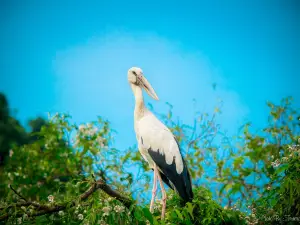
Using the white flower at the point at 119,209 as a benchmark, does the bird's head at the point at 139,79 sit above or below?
above

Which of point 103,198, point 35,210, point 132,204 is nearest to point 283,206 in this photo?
point 132,204

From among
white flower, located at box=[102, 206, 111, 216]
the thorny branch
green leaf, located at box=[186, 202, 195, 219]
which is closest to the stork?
green leaf, located at box=[186, 202, 195, 219]

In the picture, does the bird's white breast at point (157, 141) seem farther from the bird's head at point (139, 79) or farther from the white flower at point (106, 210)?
the white flower at point (106, 210)

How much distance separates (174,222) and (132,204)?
70 centimetres

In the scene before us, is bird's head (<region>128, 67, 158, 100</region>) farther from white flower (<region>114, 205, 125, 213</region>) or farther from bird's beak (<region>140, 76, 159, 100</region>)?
white flower (<region>114, 205, 125, 213</region>)

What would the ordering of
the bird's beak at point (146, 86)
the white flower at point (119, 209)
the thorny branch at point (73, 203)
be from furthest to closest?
the bird's beak at point (146, 86), the white flower at point (119, 209), the thorny branch at point (73, 203)

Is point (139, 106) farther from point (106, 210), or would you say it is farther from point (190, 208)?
point (106, 210)

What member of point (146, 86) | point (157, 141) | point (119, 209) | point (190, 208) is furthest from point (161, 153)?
point (119, 209)

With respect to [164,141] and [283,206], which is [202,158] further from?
[283,206]

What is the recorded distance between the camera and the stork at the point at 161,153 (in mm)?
3865

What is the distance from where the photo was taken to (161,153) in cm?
409

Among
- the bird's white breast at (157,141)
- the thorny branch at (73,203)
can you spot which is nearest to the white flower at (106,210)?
the thorny branch at (73,203)

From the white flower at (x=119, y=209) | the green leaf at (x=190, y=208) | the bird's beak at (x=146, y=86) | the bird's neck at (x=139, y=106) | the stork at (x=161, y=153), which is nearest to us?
the white flower at (x=119, y=209)

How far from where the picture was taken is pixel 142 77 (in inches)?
182
